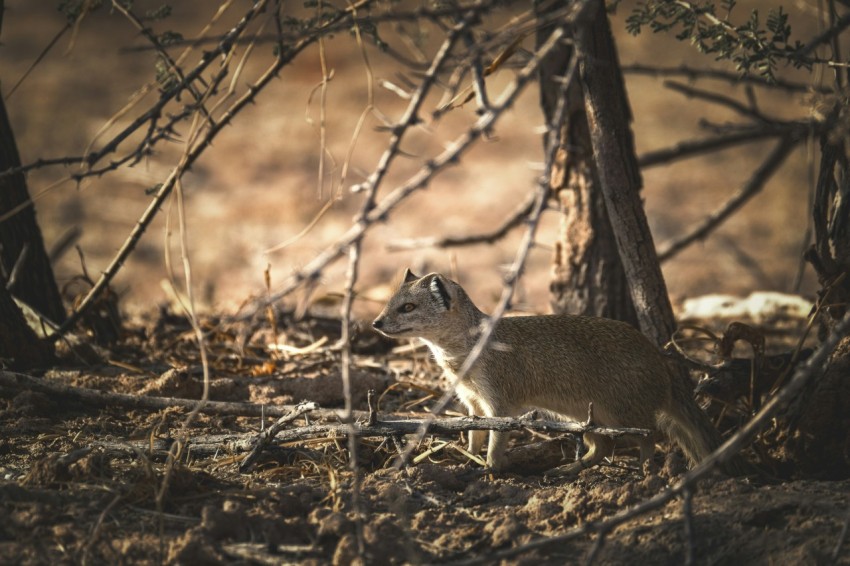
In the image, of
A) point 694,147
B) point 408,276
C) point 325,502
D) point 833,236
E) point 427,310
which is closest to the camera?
point 325,502

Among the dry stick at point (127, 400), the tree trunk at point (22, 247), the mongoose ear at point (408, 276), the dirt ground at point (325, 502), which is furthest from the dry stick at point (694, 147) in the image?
the tree trunk at point (22, 247)

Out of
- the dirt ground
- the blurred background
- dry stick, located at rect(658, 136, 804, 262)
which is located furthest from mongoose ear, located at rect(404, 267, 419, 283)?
dry stick, located at rect(658, 136, 804, 262)

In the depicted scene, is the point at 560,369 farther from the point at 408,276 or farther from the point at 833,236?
the point at 833,236

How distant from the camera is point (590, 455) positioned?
4020 mm

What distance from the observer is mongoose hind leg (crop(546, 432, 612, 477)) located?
3740 millimetres

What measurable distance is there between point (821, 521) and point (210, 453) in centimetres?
222

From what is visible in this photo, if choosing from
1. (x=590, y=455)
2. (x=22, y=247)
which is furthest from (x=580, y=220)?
(x=22, y=247)

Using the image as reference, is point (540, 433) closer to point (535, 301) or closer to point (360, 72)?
point (535, 301)

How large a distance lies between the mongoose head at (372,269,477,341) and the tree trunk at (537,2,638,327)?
782 millimetres

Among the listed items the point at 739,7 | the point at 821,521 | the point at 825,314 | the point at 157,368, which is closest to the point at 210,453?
the point at 157,368

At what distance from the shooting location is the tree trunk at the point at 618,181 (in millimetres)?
4043

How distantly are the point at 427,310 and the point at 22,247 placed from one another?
2.08m

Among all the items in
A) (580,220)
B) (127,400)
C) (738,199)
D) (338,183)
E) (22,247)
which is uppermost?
(338,183)

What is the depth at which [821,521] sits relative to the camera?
2830 mm
